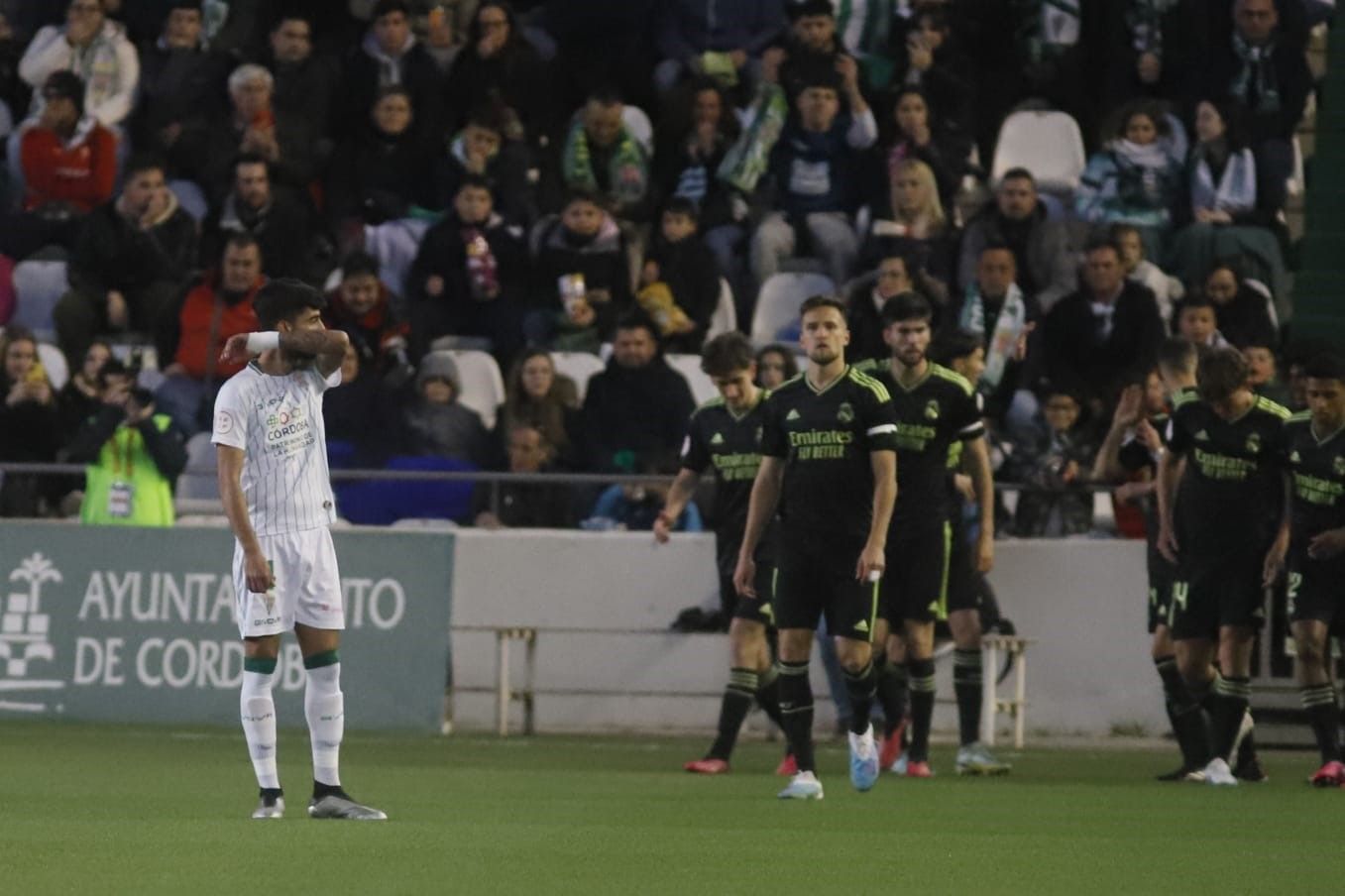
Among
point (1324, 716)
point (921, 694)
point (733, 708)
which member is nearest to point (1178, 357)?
point (1324, 716)

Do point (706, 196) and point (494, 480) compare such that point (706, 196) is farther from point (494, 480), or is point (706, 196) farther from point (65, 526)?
point (65, 526)

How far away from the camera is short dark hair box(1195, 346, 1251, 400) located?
1409cm

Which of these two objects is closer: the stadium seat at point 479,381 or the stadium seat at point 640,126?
the stadium seat at point 479,381

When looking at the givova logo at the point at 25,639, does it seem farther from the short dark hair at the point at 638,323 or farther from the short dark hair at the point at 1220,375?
the short dark hair at the point at 1220,375

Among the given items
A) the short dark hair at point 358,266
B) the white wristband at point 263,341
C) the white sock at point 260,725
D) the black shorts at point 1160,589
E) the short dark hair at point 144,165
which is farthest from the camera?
the short dark hair at point 144,165

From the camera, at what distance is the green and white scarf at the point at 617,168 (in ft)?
68.8

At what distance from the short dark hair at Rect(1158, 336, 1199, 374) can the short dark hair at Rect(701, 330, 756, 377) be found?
2.36 metres

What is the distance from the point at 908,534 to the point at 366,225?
8226 mm

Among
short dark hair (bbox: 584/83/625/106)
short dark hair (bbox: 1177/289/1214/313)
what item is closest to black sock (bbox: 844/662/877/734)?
short dark hair (bbox: 1177/289/1214/313)

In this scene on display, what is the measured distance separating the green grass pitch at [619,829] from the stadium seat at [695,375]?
3857 mm

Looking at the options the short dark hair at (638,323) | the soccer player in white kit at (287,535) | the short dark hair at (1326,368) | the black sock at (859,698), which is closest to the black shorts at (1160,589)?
the short dark hair at (1326,368)

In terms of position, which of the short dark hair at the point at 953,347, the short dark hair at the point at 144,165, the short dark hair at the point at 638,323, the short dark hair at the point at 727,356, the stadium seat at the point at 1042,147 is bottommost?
the short dark hair at the point at 727,356

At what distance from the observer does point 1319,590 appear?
14312 mm

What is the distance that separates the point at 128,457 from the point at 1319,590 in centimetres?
799
